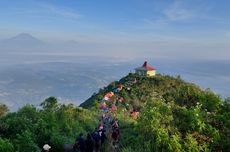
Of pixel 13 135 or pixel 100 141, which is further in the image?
pixel 13 135

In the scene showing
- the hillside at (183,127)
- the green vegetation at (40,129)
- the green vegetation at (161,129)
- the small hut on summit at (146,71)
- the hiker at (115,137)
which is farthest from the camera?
the small hut on summit at (146,71)

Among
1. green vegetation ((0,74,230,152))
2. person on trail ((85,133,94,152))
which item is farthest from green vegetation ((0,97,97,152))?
person on trail ((85,133,94,152))

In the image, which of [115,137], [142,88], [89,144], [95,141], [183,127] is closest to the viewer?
[89,144]

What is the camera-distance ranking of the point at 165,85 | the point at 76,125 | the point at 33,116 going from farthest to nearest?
the point at 165,85, the point at 33,116, the point at 76,125

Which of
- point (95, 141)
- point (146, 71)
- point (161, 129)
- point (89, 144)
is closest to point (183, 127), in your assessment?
point (161, 129)

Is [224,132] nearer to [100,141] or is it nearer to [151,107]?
[151,107]

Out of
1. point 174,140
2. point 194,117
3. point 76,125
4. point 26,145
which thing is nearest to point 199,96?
point 194,117

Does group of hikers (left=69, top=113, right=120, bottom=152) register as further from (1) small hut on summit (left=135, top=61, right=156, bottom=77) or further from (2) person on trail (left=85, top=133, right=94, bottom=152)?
(1) small hut on summit (left=135, top=61, right=156, bottom=77)

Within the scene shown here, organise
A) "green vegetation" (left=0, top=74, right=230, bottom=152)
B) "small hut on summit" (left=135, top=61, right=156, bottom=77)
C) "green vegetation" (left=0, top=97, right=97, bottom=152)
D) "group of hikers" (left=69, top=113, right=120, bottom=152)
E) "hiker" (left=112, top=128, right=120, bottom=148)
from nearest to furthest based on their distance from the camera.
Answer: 1. "green vegetation" (left=0, top=74, right=230, bottom=152)
2. "group of hikers" (left=69, top=113, right=120, bottom=152)
3. "green vegetation" (left=0, top=97, right=97, bottom=152)
4. "hiker" (left=112, top=128, right=120, bottom=148)
5. "small hut on summit" (left=135, top=61, right=156, bottom=77)

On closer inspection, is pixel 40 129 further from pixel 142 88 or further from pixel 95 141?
pixel 142 88

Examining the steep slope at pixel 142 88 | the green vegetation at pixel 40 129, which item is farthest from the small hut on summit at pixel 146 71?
the green vegetation at pixel 40 129

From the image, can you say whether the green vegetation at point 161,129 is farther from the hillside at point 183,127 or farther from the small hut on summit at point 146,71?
the small hut on summit at point 146,71
